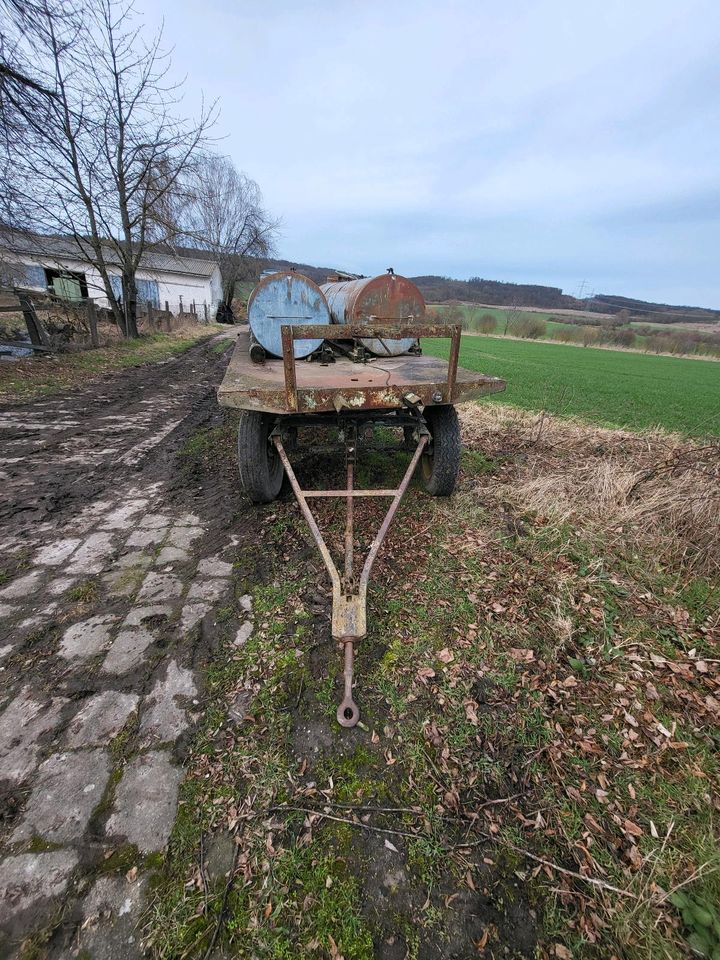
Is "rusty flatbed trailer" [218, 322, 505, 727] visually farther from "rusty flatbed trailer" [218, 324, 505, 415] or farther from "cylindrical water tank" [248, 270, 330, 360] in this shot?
"cylindrical water tank" [248, 270, 330, 360]

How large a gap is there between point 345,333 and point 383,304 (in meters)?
1.96

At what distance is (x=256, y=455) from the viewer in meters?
3.52

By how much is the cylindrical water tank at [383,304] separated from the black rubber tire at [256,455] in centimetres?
158

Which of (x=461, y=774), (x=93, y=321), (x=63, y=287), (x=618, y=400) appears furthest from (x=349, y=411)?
(x=63, y=287)

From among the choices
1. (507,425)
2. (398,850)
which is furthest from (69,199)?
(398,850)

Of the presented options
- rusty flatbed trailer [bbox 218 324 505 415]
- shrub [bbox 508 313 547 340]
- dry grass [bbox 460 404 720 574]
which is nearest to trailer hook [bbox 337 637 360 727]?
rusty flatbed trailer [bbox 218 324 505 415]

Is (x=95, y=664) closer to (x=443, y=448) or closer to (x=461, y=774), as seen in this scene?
(x=461, y=774)

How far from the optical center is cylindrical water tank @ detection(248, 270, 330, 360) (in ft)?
13.3

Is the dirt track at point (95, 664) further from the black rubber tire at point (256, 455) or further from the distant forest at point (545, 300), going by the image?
the distant forest at point (545, 300)

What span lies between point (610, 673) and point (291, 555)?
7.19ft

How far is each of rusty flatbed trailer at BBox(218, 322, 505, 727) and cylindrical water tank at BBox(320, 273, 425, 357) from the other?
234mm

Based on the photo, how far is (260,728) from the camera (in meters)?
1.98

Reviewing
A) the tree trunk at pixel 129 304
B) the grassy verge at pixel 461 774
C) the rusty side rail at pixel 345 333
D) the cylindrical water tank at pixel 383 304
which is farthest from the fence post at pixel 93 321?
the grassy verge at pixel 461 774

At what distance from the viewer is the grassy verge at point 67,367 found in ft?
24.8
